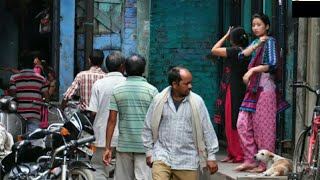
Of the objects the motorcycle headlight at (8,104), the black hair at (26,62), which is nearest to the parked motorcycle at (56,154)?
the motorcycle headlight at (8,104)

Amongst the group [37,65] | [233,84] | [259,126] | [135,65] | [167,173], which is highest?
[135,65]

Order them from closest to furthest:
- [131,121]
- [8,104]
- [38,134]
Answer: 1. [131,121]
2. [38,134]
3. [8,104]

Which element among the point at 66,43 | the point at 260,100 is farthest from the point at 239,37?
the point at 66,43

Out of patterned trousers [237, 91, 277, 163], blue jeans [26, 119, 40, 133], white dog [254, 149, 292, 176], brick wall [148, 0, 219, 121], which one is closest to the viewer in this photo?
white dog [254, 149, 292, 176]

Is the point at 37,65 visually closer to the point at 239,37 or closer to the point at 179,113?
the point at 239,37

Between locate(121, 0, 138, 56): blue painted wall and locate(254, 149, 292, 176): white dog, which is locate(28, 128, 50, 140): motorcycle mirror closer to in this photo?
locate(254, 149, 292, 176): white dog

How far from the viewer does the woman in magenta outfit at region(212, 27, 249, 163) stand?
928cm

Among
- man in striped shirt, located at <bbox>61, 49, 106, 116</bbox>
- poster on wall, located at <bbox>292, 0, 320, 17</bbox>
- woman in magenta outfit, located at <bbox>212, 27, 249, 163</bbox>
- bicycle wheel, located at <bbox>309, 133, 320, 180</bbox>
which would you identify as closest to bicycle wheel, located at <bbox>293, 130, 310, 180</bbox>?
bicycle wheel, located at <bbox>309, 133, 320, 180</bbox>

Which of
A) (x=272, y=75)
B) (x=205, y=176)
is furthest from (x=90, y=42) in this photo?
(x=272, y=75)

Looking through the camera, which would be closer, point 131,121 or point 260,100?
point 131,121

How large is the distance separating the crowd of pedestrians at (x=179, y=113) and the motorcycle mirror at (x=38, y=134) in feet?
2.19

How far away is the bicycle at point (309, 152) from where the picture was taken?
7.70 metres

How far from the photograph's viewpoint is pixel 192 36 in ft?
44.1

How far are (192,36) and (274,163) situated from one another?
201 inches
